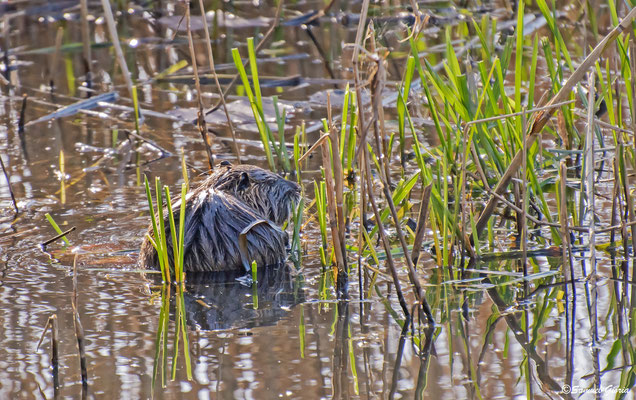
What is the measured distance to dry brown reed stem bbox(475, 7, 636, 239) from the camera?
10.0ft

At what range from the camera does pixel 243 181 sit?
3.96 meters

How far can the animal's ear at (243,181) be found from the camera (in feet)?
12.9

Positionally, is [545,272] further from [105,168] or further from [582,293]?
[105,168]

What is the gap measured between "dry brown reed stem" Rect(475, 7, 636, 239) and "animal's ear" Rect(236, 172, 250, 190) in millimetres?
991

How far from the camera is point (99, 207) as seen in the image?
14.0 feet

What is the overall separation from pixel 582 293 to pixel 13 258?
6.92ft

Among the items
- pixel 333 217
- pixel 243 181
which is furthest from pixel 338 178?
A: pixel 243 181

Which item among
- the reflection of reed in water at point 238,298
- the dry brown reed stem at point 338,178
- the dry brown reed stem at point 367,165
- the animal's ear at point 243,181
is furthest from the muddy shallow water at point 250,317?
the animal's ear at point 243,181

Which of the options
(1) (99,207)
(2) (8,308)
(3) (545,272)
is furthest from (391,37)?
(2) (8,308)

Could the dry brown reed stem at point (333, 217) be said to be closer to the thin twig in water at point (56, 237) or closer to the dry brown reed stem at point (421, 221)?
the dry brown reed stem at point (421, 221)

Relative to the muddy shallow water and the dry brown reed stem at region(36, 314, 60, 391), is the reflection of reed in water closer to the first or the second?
the muddy shallow water

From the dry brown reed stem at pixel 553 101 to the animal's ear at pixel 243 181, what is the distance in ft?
3.25

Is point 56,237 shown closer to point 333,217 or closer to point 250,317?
point 250,317

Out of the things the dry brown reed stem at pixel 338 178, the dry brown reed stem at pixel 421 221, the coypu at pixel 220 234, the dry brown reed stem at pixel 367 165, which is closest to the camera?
the dry brown reed stem at pixel 367 165
